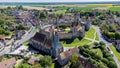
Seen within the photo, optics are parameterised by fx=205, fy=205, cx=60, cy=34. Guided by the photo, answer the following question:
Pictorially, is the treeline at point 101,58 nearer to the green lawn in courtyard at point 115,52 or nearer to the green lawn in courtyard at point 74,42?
the green lawn in courtyard at point 115,52

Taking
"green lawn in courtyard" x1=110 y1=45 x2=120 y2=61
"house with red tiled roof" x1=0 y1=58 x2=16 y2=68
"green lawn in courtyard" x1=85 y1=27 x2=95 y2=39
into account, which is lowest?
"green lawn in courtyard" x1=110 y1=45 x2=120 y2=61

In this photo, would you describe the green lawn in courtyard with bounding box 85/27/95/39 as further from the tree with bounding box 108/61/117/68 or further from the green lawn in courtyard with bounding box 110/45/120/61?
the tree with bounding box 108/61/117/68

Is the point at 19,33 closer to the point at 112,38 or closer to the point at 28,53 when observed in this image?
the point at 28,53

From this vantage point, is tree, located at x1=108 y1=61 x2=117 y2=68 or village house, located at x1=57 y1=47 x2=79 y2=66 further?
village house, located at x1=57 y1=47 x2=79 y2=66

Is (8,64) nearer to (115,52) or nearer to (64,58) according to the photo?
(64,58)

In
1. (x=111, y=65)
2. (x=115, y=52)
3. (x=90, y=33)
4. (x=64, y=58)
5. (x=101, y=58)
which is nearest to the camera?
(x=111, y=65)

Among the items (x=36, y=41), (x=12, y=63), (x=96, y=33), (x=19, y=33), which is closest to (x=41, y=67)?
(x=12, y=63)

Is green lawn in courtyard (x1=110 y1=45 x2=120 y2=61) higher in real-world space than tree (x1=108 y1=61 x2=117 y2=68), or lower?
lower

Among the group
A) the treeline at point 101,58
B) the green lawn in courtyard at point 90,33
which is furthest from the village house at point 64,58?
the green lawn in courtyard at point 90,33

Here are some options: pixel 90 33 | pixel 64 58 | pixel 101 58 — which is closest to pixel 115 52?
pixel 101 58

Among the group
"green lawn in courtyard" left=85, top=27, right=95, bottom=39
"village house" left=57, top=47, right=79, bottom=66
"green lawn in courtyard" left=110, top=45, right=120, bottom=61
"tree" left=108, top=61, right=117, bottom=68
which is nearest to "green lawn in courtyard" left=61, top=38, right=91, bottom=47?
"green lawn in courtyard" left=85, top=27, right=95, bottom=39

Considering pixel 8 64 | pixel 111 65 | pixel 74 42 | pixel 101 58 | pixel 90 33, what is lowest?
pixel 90 33
